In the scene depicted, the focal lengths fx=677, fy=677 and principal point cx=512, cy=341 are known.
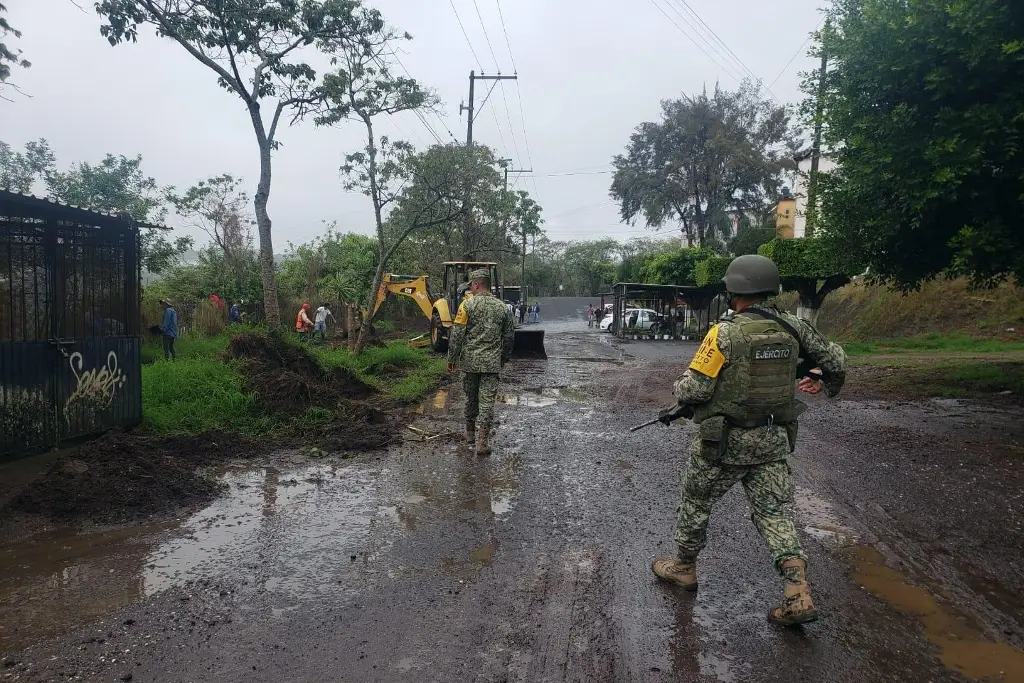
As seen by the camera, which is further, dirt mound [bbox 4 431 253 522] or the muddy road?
dirt mound [bbox 4 431 253 522]

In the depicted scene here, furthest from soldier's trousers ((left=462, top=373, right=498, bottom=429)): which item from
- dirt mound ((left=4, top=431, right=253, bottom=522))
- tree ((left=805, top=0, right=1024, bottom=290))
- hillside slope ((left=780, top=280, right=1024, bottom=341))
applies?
hillside slope ((left=780, top=280, right=1024, bottom=341))

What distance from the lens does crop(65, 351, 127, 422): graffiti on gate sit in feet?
21.2

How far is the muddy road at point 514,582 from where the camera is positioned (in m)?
2.97

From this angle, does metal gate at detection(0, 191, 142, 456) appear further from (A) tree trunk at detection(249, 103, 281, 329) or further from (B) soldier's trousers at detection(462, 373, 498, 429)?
(A) tree trunk at detection(249, 103, 281, 329)

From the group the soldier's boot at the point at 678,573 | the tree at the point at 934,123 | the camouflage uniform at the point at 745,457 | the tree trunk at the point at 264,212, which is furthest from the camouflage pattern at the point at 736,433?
the tree trunk at the point at 264,212

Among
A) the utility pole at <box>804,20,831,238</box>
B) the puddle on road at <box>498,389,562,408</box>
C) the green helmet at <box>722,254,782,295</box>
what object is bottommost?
the puddle on road at <box>498,389,562,408</box>

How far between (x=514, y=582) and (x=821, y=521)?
250 cm

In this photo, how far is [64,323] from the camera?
6.36m

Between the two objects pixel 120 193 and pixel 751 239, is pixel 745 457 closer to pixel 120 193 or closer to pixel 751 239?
pixel 120 193

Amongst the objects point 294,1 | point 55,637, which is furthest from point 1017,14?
point 294,1

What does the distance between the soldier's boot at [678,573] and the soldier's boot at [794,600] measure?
1.59 ft

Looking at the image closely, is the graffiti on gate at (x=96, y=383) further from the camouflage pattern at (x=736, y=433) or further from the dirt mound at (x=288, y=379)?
the camouflage pattern at (x=736, y=433)

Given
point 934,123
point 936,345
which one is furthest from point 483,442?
point 936,345

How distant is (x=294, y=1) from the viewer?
1137cm
